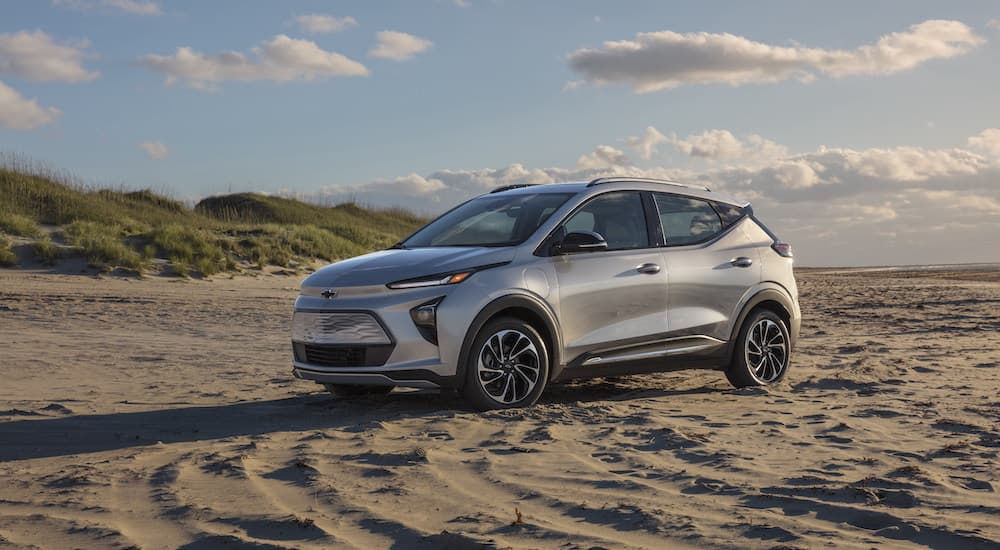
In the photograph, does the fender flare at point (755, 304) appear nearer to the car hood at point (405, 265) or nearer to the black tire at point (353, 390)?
the car hood at point (405, 265)

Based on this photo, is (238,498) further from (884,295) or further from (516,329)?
(884,295)

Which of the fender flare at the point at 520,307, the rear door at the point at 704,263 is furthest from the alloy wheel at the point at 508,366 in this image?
the rear door at the point at 704,263

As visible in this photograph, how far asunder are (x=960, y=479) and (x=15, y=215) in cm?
2456

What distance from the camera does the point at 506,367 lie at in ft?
26.7

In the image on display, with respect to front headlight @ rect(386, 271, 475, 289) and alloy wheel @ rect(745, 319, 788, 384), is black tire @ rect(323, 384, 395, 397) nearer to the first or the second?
front headlight @ rect(386, 271, 475, 289)

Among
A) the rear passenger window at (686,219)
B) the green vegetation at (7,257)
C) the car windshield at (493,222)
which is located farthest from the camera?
the green vegetation at (7,257)

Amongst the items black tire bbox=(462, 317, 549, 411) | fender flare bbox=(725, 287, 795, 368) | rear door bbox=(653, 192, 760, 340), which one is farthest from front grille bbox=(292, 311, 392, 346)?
fender flare bbox=(725, 287, 795, 368)

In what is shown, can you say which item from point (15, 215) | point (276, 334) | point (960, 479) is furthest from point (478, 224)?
point (15, 215)

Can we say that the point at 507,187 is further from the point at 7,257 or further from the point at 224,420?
the point at 7,257

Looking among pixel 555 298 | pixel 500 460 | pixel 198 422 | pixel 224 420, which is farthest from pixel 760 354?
pixel 198 422

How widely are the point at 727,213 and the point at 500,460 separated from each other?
170 inches

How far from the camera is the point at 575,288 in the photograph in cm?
837

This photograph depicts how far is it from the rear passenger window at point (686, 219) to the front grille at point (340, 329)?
2782 millimetres

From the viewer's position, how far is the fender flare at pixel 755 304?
9.61 metres
